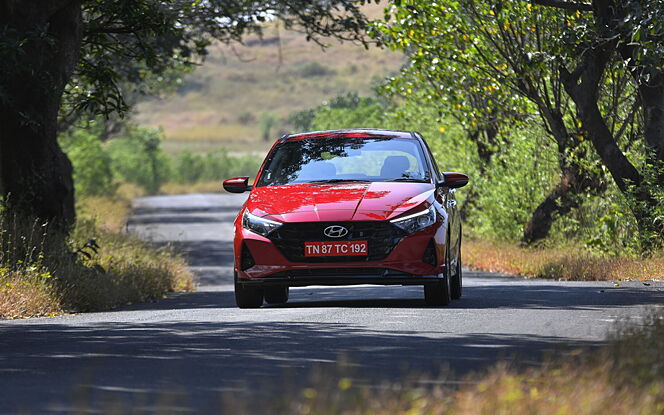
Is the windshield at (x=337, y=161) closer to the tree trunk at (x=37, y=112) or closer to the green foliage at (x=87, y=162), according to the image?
the tree trunk at (x=37, y=112)

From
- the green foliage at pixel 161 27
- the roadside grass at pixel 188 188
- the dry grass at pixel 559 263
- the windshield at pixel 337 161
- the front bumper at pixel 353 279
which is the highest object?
the green foliage at pixel 161 27

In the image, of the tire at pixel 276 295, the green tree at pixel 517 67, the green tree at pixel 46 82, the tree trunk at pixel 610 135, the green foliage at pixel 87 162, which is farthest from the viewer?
the green foliage at pixel 87 162

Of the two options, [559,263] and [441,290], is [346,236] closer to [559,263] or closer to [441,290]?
[441,290]

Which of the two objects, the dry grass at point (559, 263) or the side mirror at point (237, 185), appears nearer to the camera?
the side mirror at point (237, 185)

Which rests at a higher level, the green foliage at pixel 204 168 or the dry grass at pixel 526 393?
the dry grass at pixel 526 393

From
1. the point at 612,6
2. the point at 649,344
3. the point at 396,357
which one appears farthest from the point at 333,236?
the point at 612,6

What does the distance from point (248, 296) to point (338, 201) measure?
148 cm

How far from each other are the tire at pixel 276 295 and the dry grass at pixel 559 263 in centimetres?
506

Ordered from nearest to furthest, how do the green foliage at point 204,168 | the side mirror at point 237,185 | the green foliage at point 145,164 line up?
the side mirror at point 237,185 < the green foliage at point 145,164 < the green foliage at point 204,168

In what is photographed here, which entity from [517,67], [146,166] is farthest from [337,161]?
[146,166]

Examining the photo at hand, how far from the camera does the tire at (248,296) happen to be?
44.3 ft

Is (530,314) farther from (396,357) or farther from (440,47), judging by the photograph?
(440,47)

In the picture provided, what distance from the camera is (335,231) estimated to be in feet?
41.9

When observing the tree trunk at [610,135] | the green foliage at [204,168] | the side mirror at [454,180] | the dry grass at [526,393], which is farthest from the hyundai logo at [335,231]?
the green foliage at [204,168]
